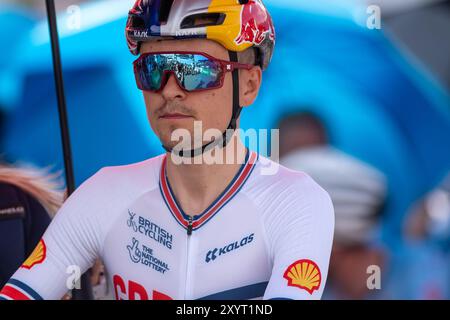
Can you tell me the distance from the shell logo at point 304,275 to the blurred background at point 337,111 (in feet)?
2.51

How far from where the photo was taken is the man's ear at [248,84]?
8.56 feet

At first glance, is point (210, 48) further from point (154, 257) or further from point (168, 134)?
point (154, 257)

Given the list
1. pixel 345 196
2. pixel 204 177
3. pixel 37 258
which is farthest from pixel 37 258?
pixel 345 196

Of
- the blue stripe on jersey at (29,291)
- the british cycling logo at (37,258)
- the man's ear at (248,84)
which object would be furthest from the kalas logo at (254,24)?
the blue stripe on jersey at (29,291)

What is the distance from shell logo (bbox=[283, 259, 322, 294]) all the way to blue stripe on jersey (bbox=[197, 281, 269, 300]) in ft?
0.82

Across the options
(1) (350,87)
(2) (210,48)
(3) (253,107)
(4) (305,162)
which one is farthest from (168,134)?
(1) (350,87)

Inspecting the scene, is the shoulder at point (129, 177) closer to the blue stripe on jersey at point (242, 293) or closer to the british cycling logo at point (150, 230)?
the british cycling logo at point (150, 230)

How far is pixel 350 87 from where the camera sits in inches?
125

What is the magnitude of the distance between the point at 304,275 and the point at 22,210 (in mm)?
1384

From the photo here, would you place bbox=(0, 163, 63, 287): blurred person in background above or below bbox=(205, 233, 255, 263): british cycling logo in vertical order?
above

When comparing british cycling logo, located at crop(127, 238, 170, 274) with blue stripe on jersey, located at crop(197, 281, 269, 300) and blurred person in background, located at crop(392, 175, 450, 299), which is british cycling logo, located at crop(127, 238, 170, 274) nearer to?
blue stripe on jersey, located at crop(197, 281, 269, 300)

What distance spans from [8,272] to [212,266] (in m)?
1.00

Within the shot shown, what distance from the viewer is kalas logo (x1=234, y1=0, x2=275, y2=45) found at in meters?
2.51

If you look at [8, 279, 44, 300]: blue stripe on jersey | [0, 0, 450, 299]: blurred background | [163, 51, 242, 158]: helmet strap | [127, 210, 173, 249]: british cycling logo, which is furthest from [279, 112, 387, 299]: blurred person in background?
[8, 279, 44, 300]: blue stripe on jersey
